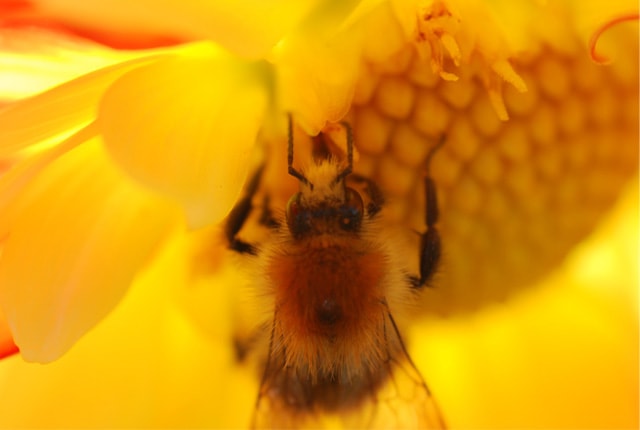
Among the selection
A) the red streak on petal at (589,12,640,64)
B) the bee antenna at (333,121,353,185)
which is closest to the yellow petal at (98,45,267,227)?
the bee antenna at (333,121,353,185)

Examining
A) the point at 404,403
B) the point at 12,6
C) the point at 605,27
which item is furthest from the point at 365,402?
the point at 12,6

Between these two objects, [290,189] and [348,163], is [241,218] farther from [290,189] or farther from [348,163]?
[348,163]

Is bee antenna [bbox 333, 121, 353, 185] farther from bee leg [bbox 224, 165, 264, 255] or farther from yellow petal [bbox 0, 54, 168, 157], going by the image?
yellow petal [bbox 0, 54, 168, 157]

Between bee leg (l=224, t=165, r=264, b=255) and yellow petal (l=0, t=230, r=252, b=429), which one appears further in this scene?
yellow petal (l=0, t=230, r=252, b=429)

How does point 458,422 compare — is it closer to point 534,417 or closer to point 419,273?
point 534,417

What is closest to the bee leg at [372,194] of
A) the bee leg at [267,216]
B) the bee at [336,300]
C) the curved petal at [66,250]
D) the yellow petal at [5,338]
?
the bee at [336,300]

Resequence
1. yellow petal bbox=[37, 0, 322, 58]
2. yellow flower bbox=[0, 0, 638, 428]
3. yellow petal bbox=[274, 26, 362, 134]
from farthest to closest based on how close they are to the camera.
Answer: yellow petal bbox=[274, 26, 362, 134] < yellow flower bbox=[0, 0, 638, 428] < yellow petal bbox=[37, 0, 322, 58]
